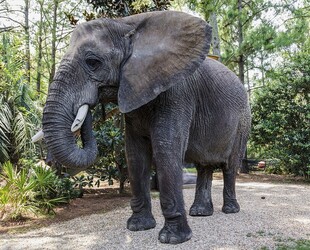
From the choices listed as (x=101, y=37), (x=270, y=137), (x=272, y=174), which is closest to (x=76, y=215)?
(x=101, y=37)

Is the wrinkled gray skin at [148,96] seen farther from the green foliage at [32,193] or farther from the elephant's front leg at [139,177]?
the green foliage at [32,193]

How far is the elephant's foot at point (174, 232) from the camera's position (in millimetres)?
3715

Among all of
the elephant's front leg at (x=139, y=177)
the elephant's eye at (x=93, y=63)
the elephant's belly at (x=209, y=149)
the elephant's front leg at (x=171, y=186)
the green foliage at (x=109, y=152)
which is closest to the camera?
the elephant's eye at (x=93, y=63)

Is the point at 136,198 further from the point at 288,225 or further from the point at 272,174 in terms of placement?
the point at 272,174

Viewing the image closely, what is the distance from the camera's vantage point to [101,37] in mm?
3455

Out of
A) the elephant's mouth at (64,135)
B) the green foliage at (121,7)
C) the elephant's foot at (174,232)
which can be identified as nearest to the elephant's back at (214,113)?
the elephant's foot at (174,232)

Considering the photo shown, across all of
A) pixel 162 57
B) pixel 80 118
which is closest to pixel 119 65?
pixel 162 57

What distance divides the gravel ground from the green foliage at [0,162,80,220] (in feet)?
2.34

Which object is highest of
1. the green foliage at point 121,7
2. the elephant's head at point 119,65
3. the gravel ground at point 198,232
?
the green foliage at point 121,7

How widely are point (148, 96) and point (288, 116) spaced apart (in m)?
7.76

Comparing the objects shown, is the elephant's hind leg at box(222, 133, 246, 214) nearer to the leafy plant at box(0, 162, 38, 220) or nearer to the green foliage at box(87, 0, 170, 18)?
the leafy plant at box(0, 162, 38, 220)

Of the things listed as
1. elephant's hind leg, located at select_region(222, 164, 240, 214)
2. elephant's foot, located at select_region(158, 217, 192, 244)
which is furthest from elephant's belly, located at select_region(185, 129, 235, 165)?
elephant's foot, located at select_region(158, 217, 192, 244)

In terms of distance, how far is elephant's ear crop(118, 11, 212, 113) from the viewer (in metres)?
3.41

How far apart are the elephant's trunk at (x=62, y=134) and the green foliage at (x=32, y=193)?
257cm
